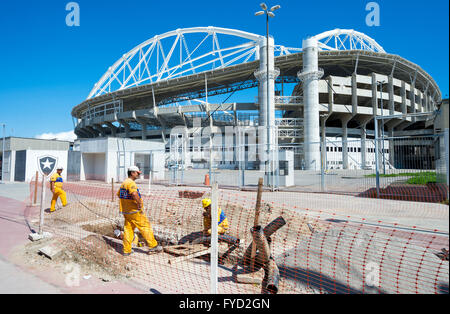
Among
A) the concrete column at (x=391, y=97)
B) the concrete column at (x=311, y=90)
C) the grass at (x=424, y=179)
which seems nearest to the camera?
the grass at (x=424, y=179)

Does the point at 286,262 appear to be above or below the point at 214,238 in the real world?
below

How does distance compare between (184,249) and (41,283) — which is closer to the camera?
(41,283)

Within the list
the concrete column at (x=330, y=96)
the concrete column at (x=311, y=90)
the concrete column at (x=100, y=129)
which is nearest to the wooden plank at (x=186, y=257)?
the concrete column at (x=311, y=90)

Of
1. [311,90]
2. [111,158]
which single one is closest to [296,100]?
[311,90]

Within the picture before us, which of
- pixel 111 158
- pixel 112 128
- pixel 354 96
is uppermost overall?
pixel 354 96

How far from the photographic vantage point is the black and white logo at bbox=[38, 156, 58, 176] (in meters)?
5.74

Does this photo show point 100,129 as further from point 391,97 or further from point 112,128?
point 391,97

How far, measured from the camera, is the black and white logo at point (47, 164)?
5739mm

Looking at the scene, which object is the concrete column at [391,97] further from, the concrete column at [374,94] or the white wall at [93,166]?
the white wall at [93,166]

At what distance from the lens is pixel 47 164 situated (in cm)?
582

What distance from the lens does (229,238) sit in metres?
4.80

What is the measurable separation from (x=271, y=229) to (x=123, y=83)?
52.9 metres

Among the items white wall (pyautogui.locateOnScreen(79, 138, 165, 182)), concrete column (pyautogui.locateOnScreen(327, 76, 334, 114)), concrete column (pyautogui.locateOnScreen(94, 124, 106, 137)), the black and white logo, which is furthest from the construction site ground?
concrete column (pyautogui.locateOnScreen(94, 124, 106, 137))
